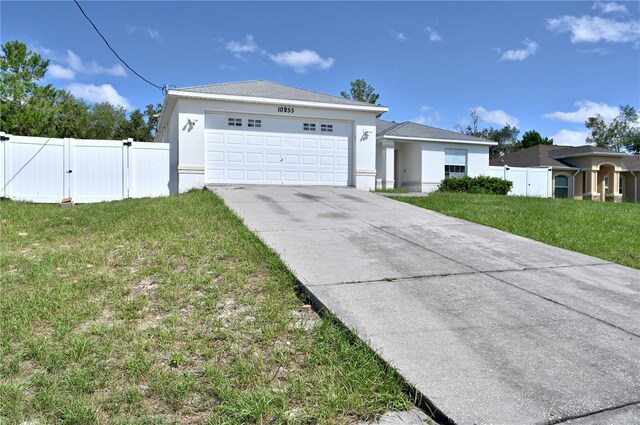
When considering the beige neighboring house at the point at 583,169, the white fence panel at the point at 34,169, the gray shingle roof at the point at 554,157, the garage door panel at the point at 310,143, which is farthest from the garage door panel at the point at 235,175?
the gray shingle roof at the point at 554,157

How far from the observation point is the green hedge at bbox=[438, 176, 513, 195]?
1889 centimetres

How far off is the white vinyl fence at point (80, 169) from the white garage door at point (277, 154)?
1.81m

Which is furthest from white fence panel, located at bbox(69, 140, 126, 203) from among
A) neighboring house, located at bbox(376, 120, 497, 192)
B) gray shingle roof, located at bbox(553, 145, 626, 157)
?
gray shingle roof, located at bbox(553, 145, 626, 157)

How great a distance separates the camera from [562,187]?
27656mm

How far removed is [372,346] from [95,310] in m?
2.72

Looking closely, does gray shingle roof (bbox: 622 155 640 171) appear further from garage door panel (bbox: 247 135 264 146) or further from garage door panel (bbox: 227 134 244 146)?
garage door panel (bbox: 227 134 244 146)

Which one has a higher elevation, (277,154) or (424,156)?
(424,156)

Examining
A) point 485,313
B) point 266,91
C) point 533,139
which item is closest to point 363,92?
point 533,139

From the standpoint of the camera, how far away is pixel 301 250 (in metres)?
6.15

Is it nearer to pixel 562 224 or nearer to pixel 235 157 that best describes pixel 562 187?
pixel 562 224

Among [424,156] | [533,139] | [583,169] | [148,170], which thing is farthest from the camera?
[533,139]

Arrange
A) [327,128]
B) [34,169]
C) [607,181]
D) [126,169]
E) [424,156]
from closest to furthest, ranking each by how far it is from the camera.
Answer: [34,169]
[126,169]
[327,128]
[424,156]
[607,181]

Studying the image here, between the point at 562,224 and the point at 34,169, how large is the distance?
14592 millimetres

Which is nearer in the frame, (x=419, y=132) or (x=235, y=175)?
(x=235, y=175)
